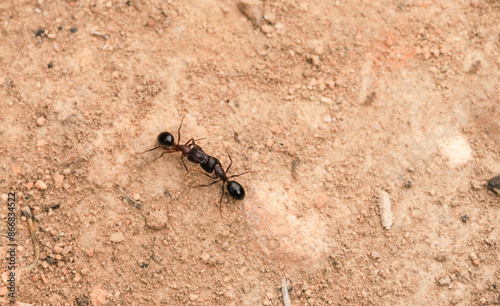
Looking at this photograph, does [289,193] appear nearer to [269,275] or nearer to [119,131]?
[269,275]

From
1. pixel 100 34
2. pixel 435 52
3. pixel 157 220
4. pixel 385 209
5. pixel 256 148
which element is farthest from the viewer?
pixel 435 52

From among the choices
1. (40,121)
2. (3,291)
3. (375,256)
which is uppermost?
(40,121)

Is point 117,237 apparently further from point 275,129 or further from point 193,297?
point 275,129

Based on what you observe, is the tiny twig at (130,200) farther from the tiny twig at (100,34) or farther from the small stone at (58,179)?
the tiny twig at (100,34)

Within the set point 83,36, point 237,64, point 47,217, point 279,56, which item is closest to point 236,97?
point 237,64

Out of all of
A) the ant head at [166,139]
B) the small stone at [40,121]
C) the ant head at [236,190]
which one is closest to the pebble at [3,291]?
the small stone at [40,121]

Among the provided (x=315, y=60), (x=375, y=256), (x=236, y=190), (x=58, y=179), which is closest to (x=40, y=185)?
(x=58, y=179)

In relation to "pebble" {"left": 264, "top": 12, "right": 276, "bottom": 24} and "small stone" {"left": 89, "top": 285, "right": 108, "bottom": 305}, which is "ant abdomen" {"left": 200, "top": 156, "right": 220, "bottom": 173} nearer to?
"small stone" {"left": 89, "top": 285, "right": 108, "bottom": 305}
